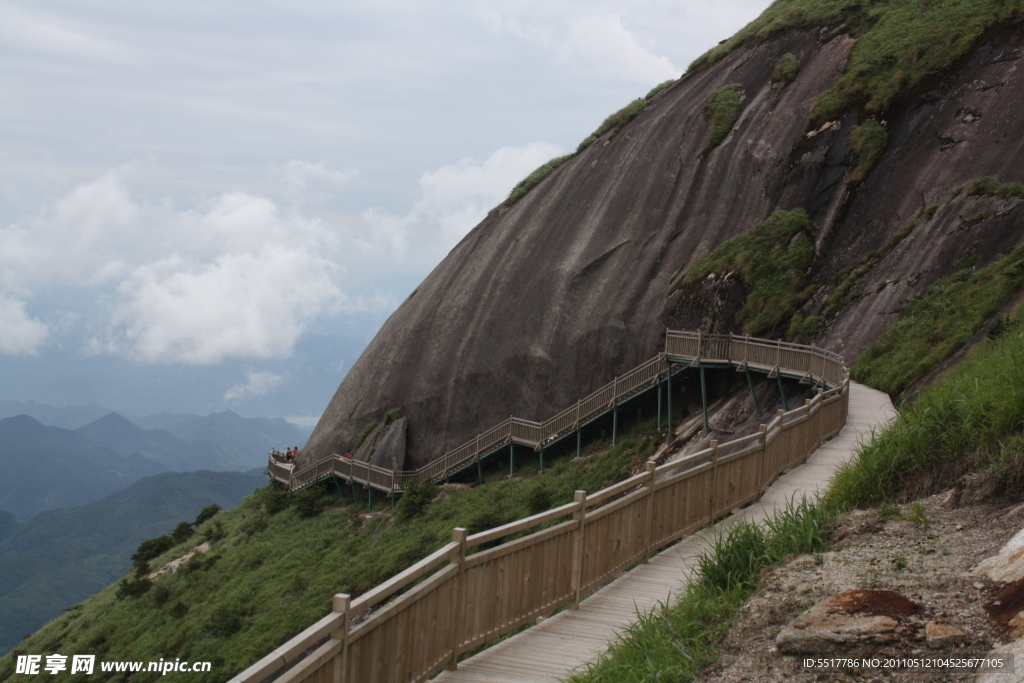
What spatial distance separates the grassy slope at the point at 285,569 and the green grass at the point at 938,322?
26.7ft

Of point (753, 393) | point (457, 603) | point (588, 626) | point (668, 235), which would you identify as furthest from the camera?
point (668, 235)

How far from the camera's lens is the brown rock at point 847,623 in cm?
577

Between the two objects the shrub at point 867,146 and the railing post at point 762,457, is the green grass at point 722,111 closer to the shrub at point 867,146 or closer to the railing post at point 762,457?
the shrub at point 867,146

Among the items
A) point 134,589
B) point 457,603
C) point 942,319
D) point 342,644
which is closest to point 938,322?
point 942,319

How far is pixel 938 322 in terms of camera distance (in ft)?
71.2

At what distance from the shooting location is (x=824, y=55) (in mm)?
35844

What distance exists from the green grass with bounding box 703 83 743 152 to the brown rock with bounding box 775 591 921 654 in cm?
3165

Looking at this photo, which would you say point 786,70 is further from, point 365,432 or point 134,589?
point 134,589

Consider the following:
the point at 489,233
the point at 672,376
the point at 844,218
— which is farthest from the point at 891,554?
the point at 489,233

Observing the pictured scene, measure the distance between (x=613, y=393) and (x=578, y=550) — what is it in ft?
68.5

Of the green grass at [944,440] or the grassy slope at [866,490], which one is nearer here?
the grassy slope at [866,490]

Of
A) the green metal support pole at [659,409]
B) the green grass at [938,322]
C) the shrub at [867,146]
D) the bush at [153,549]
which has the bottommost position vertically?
the bush at [153,549]

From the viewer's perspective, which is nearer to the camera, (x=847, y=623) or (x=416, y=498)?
(x=847, y=623)

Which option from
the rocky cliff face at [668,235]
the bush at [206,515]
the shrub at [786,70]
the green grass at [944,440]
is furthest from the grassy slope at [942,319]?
the bush at [206,515]
